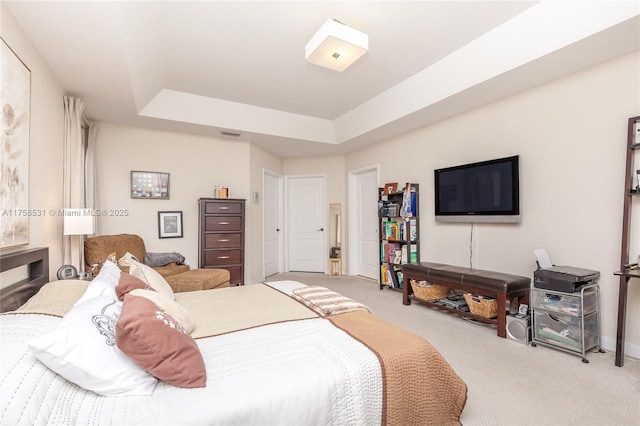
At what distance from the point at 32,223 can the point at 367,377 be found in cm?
250

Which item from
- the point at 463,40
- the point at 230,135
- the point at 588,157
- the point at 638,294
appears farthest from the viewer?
the point at 230,135

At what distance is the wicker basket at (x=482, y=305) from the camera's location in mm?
3020

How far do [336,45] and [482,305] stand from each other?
2808 millimetres

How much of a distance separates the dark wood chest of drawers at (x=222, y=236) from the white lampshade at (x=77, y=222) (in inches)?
62.8

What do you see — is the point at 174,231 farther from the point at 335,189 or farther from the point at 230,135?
the point at 335,189

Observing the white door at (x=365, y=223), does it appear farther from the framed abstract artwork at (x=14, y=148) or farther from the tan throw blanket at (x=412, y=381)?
the framed abstract artwork at (x=14, y=148)

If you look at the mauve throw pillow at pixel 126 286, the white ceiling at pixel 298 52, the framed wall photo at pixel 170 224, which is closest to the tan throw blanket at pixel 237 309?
the mauve throw pillow at pixel 126 286

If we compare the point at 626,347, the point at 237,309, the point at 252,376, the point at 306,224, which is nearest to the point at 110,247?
the point at 237,309

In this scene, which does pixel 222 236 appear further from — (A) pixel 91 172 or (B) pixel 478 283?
(B) pixel 478 283

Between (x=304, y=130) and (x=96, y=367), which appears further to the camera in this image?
(x=304, y=130)

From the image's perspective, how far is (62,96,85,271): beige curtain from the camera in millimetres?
2951

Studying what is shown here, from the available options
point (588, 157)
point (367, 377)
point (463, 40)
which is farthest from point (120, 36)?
point (588, 157)

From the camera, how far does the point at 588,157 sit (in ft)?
8.83

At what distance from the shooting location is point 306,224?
20.6ft
